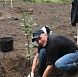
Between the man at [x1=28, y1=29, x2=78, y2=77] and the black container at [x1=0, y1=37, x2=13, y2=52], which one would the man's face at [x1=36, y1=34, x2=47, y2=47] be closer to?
the man at [x1=28, y1=29, x2=78, y2=77]

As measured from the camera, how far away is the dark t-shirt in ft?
8.46

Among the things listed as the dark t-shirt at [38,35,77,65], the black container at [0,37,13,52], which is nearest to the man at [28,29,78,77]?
the dark t-shirt at [38,35,77,65]

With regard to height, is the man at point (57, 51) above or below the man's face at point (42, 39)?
below

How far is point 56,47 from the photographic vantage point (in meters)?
2.59

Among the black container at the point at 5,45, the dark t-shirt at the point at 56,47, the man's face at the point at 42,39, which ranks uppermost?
the man's face at the point at 42,39

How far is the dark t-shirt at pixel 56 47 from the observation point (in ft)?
8.46

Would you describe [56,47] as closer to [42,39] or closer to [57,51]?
[57,51]

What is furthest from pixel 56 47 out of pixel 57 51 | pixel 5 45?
pixel 5 45

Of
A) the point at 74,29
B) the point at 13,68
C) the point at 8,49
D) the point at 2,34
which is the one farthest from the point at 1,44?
→ the point at 74,29

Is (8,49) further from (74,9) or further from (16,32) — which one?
(74,9)

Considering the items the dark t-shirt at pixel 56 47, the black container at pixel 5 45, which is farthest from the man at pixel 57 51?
the black container at pixel 5 45

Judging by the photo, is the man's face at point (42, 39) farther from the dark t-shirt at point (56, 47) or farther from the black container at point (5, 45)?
the black container at point (5, 45)

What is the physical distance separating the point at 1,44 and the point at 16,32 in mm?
1689

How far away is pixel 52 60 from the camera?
2.64 meters
